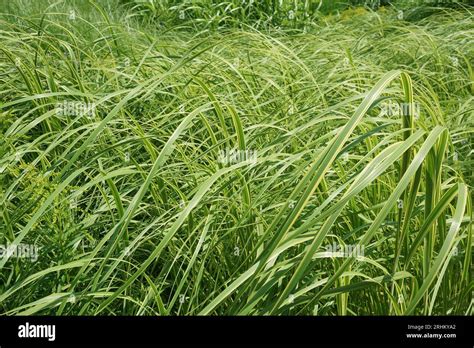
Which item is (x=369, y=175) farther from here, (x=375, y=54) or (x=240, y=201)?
(x=375, y=54)

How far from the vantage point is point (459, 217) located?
5.20 feet

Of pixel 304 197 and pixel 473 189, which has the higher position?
pixel 304 197
